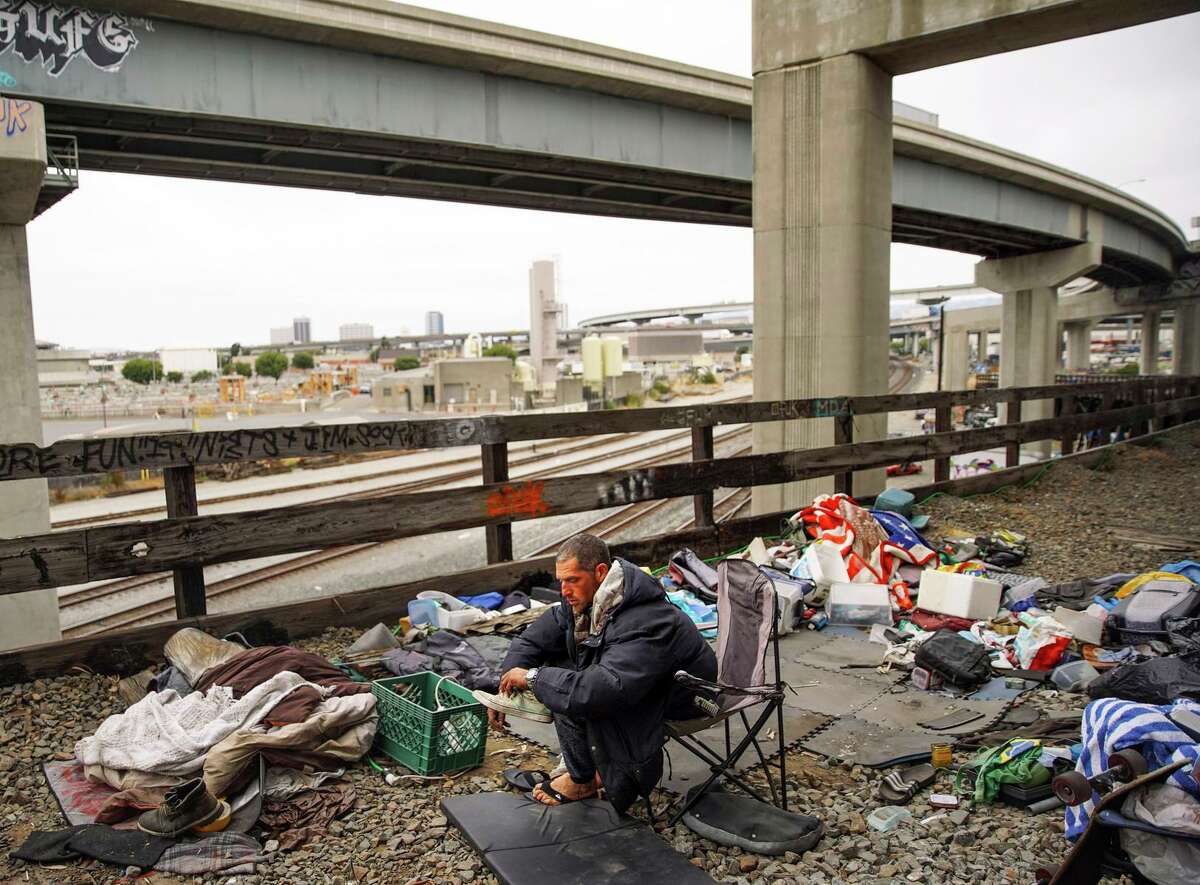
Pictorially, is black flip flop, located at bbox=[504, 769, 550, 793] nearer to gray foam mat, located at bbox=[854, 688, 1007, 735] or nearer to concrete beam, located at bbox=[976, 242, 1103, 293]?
gray foam mat, located at bbox=[854, 688, 1007, 735]

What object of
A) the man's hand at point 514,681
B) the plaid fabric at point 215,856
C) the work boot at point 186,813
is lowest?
the plaid fabric at point 215,856

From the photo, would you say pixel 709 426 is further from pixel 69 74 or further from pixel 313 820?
pixel 69 74

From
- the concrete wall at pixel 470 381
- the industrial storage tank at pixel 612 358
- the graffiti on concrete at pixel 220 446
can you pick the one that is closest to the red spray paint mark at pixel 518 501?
the graffiti on concrete at pixel 220 446

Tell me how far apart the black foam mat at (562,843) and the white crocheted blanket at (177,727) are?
41.7 inches

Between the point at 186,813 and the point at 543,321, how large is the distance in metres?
78.7

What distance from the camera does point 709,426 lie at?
808 centimetres

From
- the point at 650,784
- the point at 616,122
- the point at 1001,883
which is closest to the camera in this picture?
the point at 1001,883

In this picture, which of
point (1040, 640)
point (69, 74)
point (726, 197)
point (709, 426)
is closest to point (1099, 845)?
point (1040, 640)

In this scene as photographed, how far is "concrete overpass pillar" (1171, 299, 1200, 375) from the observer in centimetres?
5922

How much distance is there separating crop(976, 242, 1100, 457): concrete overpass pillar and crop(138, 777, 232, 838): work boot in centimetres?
4094

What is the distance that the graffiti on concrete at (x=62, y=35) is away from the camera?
1201 centimetres

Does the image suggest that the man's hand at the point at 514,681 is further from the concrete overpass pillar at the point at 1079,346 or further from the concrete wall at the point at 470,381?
the concrete overpass pillar at the point at 1079,346

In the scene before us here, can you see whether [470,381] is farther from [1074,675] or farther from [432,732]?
[432,732]

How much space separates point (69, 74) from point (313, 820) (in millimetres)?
12965
